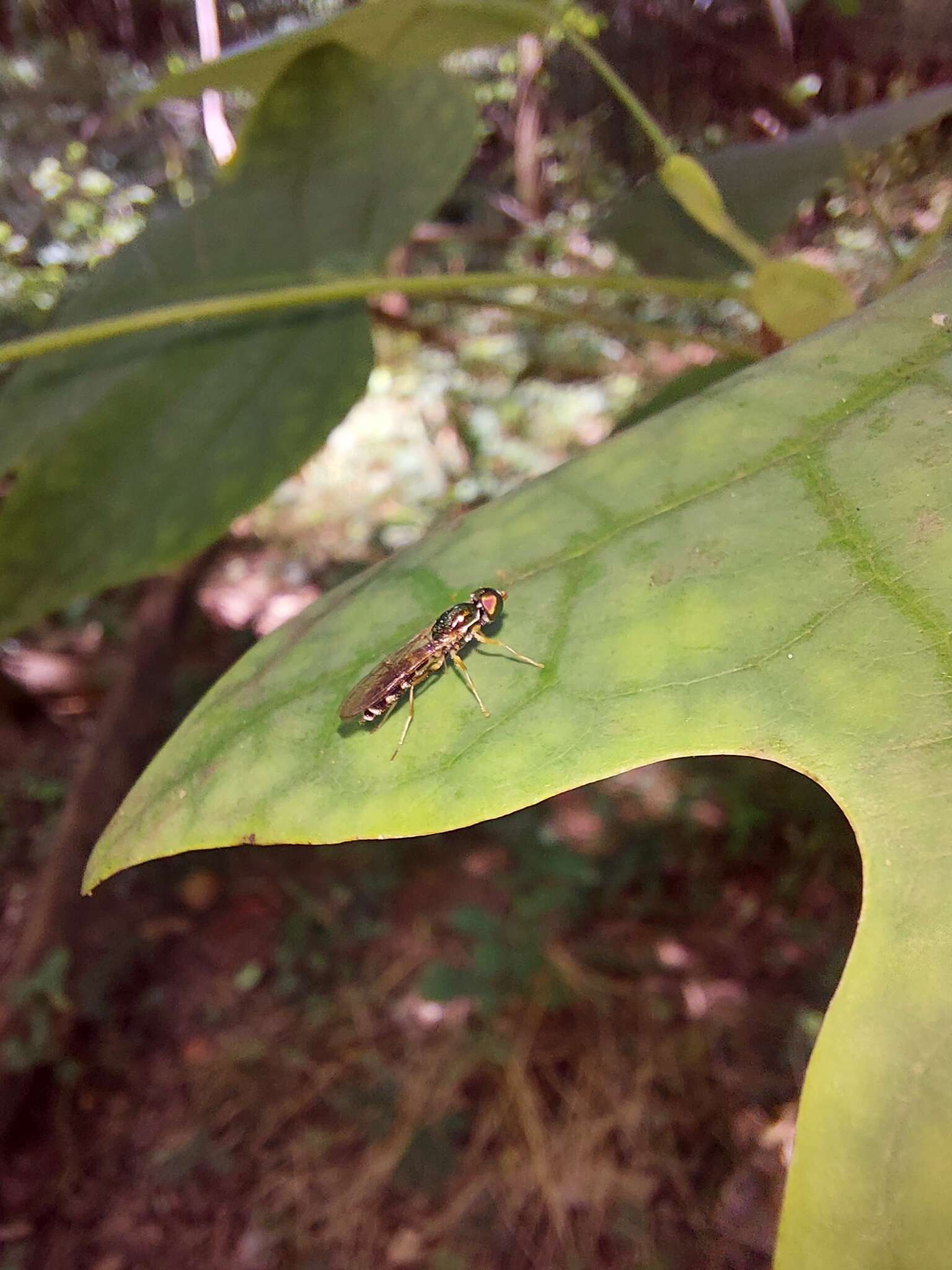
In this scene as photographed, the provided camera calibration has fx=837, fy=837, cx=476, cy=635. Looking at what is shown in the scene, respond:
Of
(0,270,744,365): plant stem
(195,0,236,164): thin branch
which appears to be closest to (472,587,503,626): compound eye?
(0,270,744,365): plant stem

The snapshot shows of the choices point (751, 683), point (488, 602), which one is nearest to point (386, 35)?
point (488, 602)

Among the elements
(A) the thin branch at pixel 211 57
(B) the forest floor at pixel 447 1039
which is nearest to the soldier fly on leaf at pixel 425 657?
(B) the forest floor at pixel 447 1039

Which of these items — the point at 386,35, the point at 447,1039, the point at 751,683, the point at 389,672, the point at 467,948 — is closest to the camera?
the point at 751,683

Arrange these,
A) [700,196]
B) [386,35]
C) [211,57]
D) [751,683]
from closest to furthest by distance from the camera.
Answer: [751,683]
[700,196]
[386,35]
[211,57]

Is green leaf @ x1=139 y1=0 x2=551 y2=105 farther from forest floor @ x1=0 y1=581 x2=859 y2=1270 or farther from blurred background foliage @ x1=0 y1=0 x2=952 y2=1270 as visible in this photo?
forest floor @ x1=0 y1=581 x2=859 y2=1270

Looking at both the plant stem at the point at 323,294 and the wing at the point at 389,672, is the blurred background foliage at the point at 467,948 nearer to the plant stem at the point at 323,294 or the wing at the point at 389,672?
the plant stem at the point at 323,294

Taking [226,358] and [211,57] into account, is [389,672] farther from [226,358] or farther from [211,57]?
[211,57]

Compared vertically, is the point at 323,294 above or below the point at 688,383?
above
